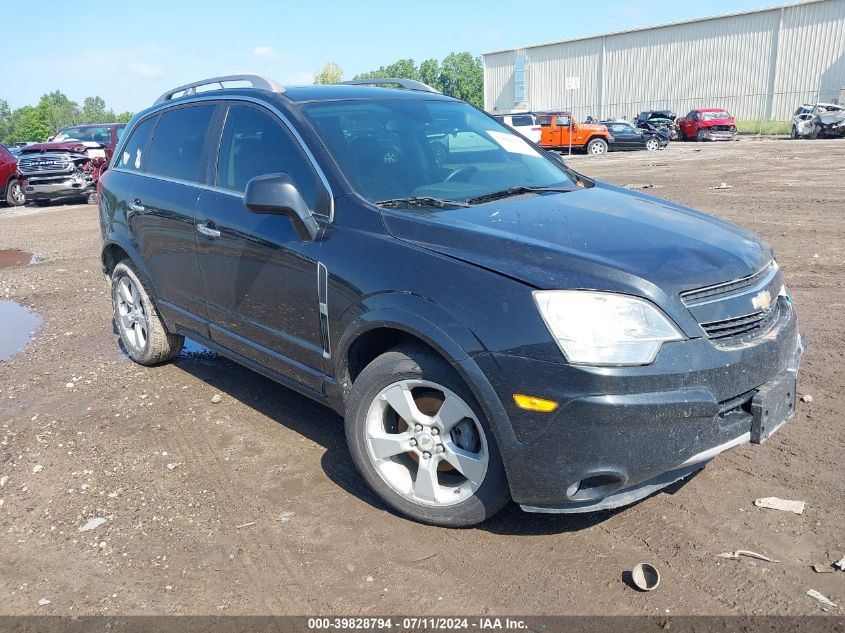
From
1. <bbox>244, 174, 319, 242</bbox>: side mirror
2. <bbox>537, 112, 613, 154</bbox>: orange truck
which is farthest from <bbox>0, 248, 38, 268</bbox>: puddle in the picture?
<bbox>537, 112, 613, 154</bbox>: orange truck

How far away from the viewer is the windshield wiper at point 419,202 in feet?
11.3

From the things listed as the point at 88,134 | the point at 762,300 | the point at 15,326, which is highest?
the point at 88,134

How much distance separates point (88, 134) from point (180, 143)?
19.4m

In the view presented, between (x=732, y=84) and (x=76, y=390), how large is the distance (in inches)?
1951

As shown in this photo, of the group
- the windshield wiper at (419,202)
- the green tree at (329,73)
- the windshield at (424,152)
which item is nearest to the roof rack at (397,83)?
the windshield at (424,152)

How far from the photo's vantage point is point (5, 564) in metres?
3.13

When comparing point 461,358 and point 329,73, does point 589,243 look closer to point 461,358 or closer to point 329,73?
point 461,358

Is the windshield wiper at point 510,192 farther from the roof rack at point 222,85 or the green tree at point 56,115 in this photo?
the green tree at point 56,115

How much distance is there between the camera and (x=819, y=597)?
2674mm

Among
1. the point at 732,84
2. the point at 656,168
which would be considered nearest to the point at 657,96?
the point at 732,84

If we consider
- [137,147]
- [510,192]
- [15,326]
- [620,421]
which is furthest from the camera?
[15,326]

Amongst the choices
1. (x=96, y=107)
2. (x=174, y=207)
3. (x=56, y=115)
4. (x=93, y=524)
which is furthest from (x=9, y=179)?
(x=96, y=107)

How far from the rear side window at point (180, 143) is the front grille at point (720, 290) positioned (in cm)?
300

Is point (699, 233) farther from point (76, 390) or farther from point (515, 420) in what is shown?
point (76, 390)
